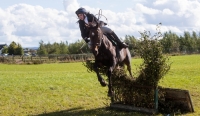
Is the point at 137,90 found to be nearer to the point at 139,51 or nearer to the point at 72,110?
the point at 139,51

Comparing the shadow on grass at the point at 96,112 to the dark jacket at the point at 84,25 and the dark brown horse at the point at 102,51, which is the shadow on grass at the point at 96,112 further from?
the dark jacket at the point at 84,25

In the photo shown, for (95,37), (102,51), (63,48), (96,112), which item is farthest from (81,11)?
(63,48)

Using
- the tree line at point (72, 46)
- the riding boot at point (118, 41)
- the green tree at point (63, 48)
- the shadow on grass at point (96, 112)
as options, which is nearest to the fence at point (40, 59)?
the tree line at point (72, 46)

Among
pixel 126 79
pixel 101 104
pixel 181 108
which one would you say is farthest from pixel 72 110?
pixel 181 108

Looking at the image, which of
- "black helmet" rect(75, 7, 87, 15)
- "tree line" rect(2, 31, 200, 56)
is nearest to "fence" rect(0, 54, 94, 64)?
"tree line" rect(2, 31, 200, 56)

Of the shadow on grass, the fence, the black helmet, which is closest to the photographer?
the black helmet

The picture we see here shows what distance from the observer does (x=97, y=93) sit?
14.8 m

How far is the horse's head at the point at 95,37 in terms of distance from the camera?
9086mm

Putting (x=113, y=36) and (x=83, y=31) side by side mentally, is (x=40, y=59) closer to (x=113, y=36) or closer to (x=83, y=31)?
(x=113, y=36)

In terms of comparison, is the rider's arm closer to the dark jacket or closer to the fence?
the dark jacket

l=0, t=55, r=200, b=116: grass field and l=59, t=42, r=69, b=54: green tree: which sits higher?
l=59, t=42, r=69, b=54: green tree

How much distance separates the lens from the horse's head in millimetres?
9086

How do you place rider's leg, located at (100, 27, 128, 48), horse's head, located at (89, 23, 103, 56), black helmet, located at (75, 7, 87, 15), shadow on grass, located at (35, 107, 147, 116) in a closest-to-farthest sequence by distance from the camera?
1. horse's head, located at (89, 23, 103, 56)
2. black helmet, located at (75, 7, 87, 15)
3. rider's leg, located at (100, 27, 128, 48)
4. shadow on grass, located at (35, 107, 147, 116)

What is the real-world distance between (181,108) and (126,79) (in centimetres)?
213
